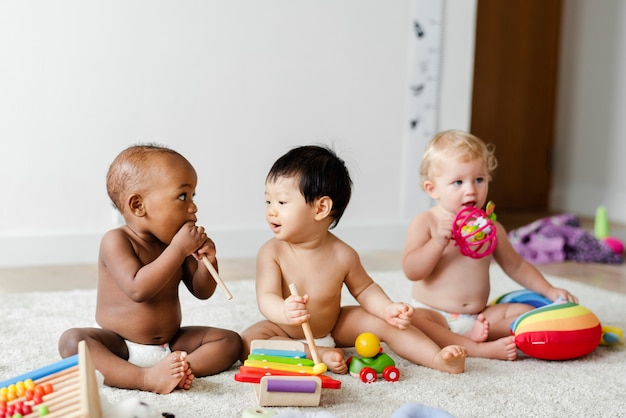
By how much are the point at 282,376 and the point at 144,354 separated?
0.90 ft

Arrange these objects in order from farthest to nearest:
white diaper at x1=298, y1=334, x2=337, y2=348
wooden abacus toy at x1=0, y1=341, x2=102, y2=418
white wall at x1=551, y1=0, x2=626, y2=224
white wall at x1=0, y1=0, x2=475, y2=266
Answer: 1. white wall at x1=551, y1=0, x2=626, y2=224
2. white wall at x1=0, y1=0, x2=475, y2=266
3. white diaper at x1=298, y1=334, x2=337, y2=348
4. wooden abacus toy at x1=0, y1=341, x2=102, y2=418

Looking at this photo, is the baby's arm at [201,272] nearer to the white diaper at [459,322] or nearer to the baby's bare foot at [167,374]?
the baby's bare foot at [167,374]

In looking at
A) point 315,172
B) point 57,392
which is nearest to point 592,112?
Answer: point 315,172

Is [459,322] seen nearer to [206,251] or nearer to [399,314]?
[399,314]

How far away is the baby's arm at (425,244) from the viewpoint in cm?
160

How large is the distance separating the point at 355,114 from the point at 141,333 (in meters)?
1.66

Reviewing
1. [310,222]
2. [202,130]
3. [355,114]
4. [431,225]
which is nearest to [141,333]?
[310,222]

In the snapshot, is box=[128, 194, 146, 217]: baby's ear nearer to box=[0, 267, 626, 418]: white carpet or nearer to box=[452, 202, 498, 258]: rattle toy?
box=[0, 267, 626, 418]: white carpet

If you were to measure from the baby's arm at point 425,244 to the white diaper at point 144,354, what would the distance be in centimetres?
55

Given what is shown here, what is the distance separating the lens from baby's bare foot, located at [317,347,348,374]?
55.8 inches

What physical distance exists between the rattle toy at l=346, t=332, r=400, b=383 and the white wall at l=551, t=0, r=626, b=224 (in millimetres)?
2865

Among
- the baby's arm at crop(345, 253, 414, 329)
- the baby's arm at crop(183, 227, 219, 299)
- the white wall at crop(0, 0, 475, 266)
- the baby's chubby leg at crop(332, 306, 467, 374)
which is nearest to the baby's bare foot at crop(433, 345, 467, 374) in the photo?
the baby's chubby leg at crop(332, 306, 467, 374)

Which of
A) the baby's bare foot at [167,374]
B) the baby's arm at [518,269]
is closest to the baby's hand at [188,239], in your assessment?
the baby's bare foot at [167,374]

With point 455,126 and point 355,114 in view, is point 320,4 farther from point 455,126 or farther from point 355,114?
point 455,126
